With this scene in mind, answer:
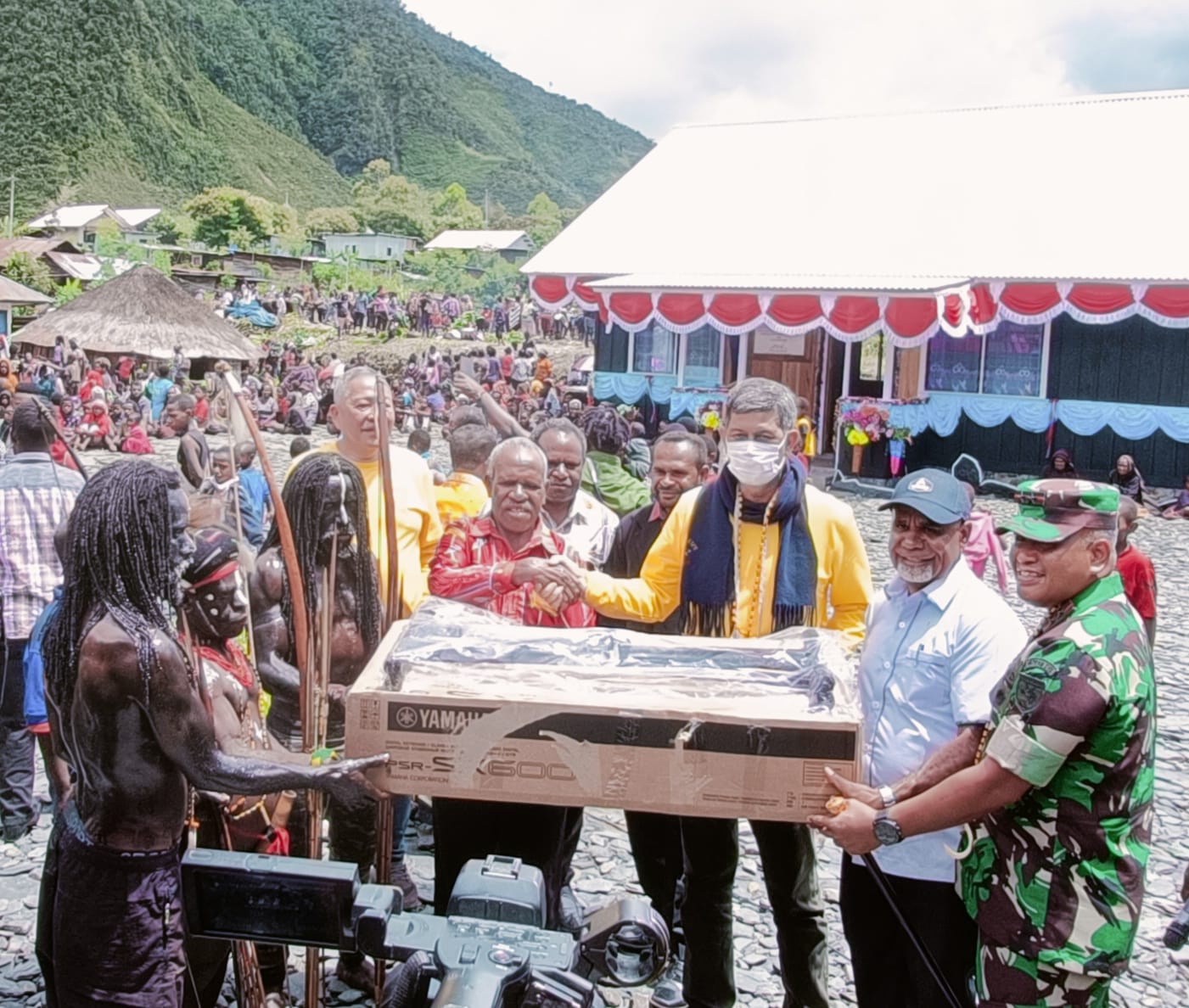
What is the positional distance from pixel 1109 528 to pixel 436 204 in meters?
106

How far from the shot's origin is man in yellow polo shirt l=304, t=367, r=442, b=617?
14.1 ft

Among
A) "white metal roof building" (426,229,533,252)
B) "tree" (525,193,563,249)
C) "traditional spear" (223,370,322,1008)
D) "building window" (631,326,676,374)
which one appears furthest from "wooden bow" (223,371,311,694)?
"white metal roof building" (426,229,533,252)

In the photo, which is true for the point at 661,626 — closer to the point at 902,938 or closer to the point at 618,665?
the point at 618,665

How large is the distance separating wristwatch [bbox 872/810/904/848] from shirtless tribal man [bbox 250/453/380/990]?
1.73m

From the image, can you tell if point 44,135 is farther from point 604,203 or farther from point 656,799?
point 656,799

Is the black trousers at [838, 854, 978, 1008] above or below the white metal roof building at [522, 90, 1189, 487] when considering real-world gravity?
below

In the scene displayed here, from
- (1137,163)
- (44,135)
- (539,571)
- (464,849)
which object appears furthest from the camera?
(44,135)

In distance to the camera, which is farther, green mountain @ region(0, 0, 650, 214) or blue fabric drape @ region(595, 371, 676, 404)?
green mountain @ region(0, 0, 650, 214)

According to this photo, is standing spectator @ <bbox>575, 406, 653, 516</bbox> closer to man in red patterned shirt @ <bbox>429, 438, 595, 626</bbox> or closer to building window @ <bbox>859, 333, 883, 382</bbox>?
man in red patterned shirt @ <bbox>429, 438, 595, 626</bbox>

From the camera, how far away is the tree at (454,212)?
95.7 metres

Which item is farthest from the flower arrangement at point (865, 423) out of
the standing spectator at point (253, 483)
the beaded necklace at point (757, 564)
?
the beaded necklace at point (757, 564)

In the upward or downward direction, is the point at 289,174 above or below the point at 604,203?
above

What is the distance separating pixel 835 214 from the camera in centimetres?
1898

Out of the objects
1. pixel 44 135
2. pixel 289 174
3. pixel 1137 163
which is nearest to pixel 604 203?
pixel 1137 163
